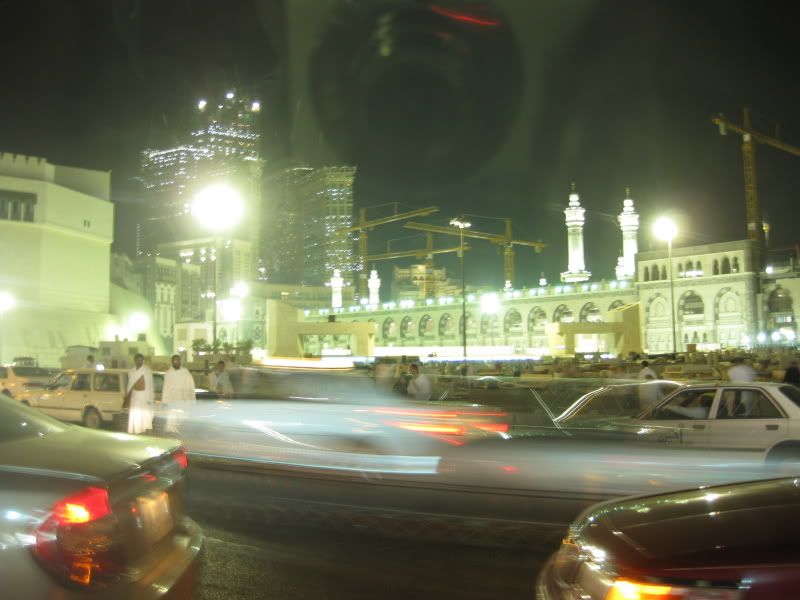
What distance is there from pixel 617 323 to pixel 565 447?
167 feet

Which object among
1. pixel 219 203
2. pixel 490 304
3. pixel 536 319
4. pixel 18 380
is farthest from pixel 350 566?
pixel 490 304

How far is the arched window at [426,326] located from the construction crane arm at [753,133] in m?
42.9

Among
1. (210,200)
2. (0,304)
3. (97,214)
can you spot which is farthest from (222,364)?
(97,214)

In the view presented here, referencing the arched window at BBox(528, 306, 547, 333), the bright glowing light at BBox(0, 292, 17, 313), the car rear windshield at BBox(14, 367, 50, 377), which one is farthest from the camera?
Answer: the arched window at BBox(528, 306, 547, 333)

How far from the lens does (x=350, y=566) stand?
5.89m

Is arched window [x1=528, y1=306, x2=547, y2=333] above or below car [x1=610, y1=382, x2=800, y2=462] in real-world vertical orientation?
above

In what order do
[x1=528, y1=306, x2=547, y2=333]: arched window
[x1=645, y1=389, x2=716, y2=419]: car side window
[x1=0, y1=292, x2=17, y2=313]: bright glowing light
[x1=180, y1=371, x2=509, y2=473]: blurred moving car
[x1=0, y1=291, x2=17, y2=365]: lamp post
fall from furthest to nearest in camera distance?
[x1=528, y1=306, x2=547, y2=333]: arched window
[x1=0, y1=291, x2=17, y2=365]: lamp post
[x1=0, y1=292, x2=17, y2=313]: bright glowing light
[x1=645, y1=389, x2=716, y2=419]: car side window
[x1=180, y1=371, x2=509, y2=473]: blurred moving car

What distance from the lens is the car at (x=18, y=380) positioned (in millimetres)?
17953

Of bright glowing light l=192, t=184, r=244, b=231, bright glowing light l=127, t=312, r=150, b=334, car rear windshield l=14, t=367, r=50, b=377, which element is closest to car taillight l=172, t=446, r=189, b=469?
bright glowing light l=192, t=184, r=244, b=231

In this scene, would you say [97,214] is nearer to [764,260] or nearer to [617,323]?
[617,323]

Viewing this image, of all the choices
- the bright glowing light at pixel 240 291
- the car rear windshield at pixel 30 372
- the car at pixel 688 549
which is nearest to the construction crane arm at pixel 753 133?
the bright glowing light at pixel 240 291

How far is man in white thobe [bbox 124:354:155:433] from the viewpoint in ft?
35.8

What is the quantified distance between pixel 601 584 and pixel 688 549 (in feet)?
1.12

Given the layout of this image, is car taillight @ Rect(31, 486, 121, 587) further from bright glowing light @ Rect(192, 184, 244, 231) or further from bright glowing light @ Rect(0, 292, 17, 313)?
bright glowing light @ Rect(0, 292, 17, 313)
